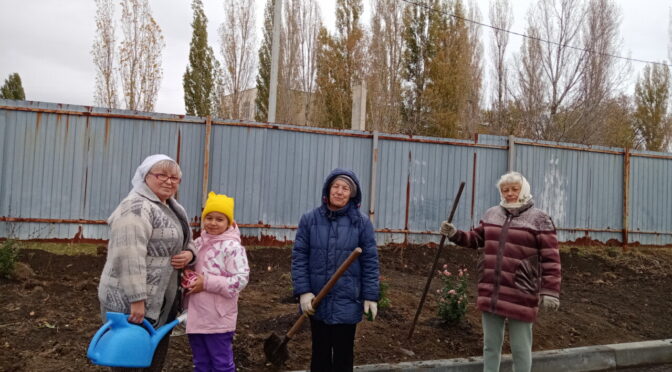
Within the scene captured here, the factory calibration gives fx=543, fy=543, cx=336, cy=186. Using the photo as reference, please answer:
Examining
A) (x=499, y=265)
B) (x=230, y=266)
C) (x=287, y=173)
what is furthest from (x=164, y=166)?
(x=287, y=173)

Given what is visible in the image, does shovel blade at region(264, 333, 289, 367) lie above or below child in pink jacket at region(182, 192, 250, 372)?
below

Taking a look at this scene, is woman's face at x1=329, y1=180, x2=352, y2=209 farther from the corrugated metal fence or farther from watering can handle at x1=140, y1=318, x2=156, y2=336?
the corrugated metal fence

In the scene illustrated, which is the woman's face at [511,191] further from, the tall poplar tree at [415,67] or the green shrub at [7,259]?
the tall poplar tree at [415,67]

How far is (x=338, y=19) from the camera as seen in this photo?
2503 centimetres

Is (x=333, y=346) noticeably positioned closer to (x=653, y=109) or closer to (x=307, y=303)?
(x=307, y=303)

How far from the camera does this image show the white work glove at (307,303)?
318 centimetres

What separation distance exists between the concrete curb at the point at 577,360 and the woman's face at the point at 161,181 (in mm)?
2025

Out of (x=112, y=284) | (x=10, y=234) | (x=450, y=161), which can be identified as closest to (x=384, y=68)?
(x=450, y=161)

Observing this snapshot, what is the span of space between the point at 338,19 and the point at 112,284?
2385cm

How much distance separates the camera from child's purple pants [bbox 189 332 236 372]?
3090 mm

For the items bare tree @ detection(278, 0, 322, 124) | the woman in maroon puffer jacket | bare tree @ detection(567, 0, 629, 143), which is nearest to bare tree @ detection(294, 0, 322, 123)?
bare tree @ detection(278, 0, 322, 124)

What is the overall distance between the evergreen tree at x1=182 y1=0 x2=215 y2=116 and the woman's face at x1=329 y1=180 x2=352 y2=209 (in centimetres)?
2122

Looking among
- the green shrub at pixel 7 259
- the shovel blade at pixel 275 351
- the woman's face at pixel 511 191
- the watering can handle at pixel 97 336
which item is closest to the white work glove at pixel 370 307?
the shovel blade at pixel 275 351

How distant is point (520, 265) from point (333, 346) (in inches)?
52.7
